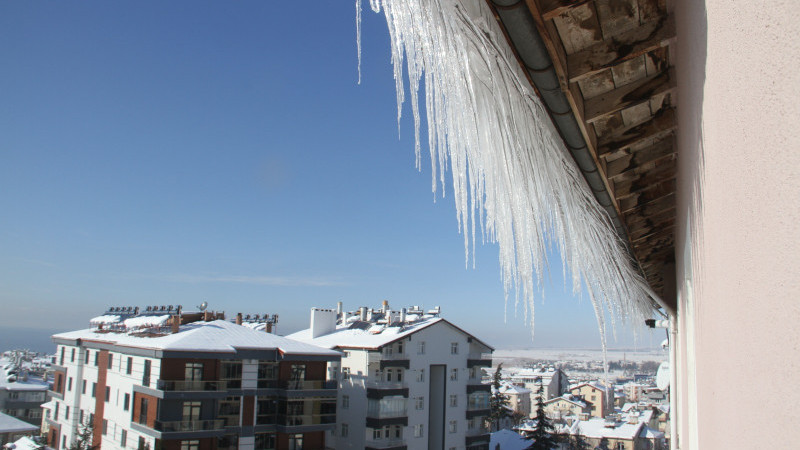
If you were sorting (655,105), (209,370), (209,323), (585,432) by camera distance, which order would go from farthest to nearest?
(585,432) < (209,323) < (209,370) < (655,105)

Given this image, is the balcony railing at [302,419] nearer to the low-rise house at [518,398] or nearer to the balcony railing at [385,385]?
the balcony railing at [385,385]

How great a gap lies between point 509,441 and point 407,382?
50.4ft

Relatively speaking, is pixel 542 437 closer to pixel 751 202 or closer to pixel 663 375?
pixel 663 375

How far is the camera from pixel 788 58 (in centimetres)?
56

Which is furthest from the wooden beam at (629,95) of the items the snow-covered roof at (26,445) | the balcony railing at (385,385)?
the balcony railing at (385,385)

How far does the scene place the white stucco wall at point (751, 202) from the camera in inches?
22.5

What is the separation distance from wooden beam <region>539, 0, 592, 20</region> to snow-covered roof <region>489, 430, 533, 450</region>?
128ft

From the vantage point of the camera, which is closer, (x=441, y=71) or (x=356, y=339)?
(x=441, y=71)

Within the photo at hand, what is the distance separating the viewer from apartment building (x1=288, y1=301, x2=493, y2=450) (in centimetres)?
2625

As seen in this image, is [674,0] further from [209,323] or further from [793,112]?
[209,323]

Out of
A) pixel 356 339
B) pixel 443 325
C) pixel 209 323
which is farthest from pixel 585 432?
pixel 209 323

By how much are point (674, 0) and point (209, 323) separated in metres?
24.7

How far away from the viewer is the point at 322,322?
31906 millimetres

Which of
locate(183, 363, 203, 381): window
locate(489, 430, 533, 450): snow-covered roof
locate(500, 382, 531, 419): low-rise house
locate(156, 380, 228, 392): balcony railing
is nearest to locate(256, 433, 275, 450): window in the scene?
locate(156, 380, 228, 392): balcony railing
